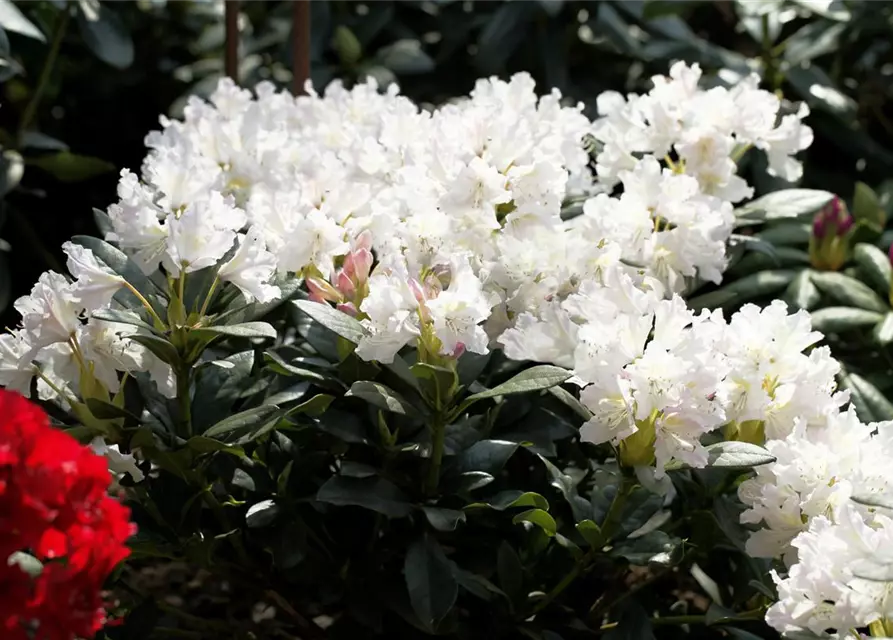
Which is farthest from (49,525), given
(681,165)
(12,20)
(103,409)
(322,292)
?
(12,20)

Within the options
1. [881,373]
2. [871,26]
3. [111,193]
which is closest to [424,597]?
[881,373]

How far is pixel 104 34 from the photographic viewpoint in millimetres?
2164

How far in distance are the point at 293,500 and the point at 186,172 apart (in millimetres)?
397

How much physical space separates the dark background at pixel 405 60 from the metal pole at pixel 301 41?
41 centimetres

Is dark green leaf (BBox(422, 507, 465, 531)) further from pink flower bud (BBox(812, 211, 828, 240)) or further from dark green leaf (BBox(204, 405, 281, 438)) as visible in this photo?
pink flower bud (BBox(812, 211, 828, 240))

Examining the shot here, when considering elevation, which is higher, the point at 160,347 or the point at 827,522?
the point at 160,347

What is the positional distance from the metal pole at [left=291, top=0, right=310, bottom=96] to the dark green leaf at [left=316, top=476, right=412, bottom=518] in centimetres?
96

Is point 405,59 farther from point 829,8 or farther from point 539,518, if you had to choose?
point 539,518

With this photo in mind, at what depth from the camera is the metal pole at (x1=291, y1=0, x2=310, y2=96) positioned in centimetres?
188

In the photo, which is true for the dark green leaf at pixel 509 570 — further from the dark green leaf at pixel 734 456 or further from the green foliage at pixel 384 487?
the dark green leaf at pixel 734 456

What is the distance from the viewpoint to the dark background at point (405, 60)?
2.25 metres

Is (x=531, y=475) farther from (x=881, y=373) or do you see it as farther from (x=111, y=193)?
(x=111, y=193)

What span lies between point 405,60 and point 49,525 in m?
1.76

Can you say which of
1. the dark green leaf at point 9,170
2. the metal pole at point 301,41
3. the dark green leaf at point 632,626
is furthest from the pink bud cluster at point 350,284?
the dark green leaf at point 9,170
